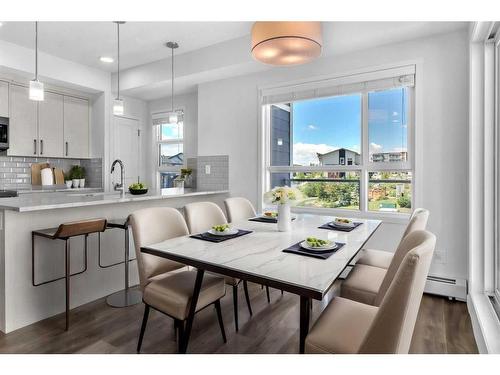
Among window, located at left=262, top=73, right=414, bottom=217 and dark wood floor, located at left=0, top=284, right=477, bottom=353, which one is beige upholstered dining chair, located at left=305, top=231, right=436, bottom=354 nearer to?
dark wood floor, located at left=0, top=284, right=477, bottom=353

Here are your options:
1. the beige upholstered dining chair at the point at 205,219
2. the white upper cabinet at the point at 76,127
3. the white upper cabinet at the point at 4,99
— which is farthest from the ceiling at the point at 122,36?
the beige upholstered dining chair at the point at 205,219

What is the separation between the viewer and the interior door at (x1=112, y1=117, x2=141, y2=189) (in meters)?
5.12

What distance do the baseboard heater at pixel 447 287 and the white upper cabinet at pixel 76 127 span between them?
4.90 meters

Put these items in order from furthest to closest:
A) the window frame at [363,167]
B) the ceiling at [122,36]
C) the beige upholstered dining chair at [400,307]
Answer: the ceiling at [122,36] → the window frame at [363,167] → the beige upholstered dining chair at [400,307]

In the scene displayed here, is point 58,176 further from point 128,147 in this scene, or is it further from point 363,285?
point 363,285

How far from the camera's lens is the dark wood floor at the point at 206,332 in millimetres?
2004

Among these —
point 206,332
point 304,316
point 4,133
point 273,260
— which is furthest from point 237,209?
point 4,133

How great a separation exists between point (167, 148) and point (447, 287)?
4447 millimetres

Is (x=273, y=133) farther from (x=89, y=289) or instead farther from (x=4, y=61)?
(x=4, y=61)

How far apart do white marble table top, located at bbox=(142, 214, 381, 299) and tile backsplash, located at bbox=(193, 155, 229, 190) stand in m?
2.11

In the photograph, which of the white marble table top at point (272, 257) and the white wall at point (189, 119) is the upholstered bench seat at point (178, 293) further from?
the white wall at point (189, 119)

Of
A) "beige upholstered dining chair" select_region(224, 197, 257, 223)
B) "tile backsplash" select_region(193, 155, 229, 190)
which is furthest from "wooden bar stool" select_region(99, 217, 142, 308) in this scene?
"tile backsplash" select_region(193, 155, 229, 190)

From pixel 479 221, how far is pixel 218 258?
210 cm

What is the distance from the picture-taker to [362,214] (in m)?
3.38
